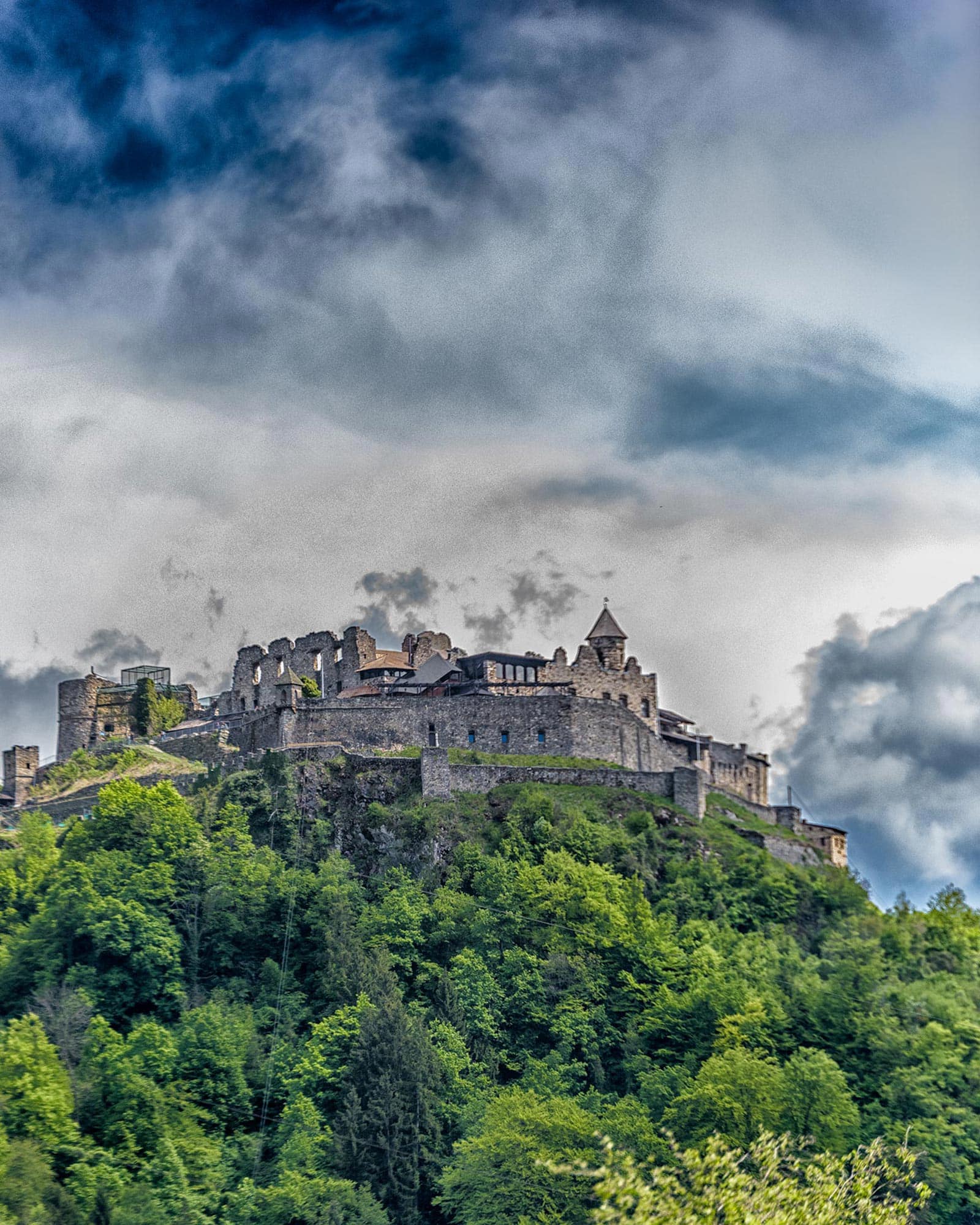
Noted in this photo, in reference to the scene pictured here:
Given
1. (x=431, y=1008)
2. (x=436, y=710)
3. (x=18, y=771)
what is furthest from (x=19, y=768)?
(x=431, y=1008)

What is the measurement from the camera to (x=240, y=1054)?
176ft

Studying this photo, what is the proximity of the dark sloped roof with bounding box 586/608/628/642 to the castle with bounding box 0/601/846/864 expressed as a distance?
7 cm

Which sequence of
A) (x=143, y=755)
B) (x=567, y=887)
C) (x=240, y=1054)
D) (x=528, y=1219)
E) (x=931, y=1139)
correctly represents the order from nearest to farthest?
(x=528, y=1219) → (x=931, y=1139) → (x=240, y=1054) → (x=567, y=887) → (x=143, y=755)

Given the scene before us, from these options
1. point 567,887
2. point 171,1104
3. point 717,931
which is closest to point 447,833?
point 567,887

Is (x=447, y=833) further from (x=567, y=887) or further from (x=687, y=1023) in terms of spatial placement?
(x=687, y=1023)

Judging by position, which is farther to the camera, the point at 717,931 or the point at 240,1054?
the point at 717,931

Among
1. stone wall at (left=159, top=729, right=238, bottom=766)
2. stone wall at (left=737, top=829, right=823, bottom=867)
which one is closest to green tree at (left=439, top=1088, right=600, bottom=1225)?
stone wall at (left=737, top=829, right=823, bottom=867)

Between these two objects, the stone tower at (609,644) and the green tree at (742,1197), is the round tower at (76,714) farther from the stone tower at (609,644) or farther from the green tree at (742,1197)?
the green tree at (742,1197)

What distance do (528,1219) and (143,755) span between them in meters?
32.4

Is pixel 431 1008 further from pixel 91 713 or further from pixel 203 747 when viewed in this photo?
pixel 91 713

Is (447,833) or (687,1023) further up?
(447,833)

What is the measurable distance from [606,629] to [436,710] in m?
12.7

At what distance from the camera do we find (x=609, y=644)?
257 ft

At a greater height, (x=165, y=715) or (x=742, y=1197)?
(x=165, y=715)
